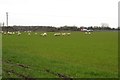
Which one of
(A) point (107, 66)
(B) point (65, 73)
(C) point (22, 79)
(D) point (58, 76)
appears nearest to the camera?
(C) point (22, 79)

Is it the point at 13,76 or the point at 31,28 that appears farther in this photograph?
the point at 31,28

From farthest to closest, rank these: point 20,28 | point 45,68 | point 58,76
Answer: point 20,28 → point 45,68 → point 58,76

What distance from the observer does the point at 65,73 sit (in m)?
16.1

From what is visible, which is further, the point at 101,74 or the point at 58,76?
the point at 101,74

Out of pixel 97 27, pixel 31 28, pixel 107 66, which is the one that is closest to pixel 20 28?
pixel 31 28

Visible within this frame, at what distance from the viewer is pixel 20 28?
151000 millimetres

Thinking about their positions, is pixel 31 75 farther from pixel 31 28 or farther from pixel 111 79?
pixel 31 28

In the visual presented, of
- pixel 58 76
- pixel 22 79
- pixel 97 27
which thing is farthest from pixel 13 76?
pixel 97 27

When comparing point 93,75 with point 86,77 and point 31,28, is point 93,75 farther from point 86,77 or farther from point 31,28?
point 31,28

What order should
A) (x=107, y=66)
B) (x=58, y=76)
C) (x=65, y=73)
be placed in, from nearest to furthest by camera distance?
(x=58, y=76), (x=65, y=73), (x=107, y=66)

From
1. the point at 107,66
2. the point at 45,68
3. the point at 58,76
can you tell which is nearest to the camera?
the point at 58,76

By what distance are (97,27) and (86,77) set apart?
157645mm

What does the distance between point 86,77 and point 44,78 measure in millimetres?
2036

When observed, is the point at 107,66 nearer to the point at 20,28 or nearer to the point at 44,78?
the point at 44,78
